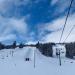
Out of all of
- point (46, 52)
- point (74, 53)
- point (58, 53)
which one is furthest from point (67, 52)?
point (58, 53)

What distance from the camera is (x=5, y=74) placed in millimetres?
32094

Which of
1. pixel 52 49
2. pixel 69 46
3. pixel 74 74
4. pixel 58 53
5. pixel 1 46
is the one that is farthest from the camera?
→ pixel 1 46

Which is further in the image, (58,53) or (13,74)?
(58,53)

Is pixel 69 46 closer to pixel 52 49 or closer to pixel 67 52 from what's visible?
pixel 67 52

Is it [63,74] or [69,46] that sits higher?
[69,46]

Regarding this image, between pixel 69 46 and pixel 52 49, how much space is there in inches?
382

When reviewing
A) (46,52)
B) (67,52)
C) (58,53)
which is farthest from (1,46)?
(58,53)

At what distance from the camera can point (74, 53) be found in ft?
248

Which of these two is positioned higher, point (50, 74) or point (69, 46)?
point (69, 46)

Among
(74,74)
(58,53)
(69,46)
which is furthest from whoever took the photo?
(69,46)

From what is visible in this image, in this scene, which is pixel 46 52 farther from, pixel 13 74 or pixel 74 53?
pixel 13 74

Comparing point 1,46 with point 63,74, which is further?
point 1,46

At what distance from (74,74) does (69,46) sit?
4874 cm

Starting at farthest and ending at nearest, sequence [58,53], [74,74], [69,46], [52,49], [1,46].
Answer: [1,46] < [69,46] < [52,49] < [58,53] < [74,74]
